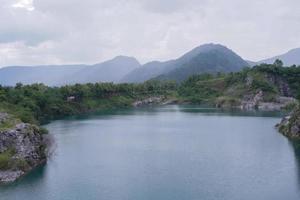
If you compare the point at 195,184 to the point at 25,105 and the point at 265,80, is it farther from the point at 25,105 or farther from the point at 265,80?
the point at 265,80

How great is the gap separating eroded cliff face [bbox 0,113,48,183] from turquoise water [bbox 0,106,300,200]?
5.32 ft

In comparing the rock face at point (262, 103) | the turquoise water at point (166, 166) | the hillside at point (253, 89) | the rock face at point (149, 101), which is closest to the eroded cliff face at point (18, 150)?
the turquoise water at point (166, 166)

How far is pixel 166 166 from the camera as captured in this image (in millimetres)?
54219

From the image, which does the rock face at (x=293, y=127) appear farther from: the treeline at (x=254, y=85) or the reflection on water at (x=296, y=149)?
the treeline at (x=254, y=85)

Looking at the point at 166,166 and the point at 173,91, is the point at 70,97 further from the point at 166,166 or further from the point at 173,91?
the point at 166,166

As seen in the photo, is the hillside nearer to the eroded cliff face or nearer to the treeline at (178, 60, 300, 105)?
the treeline at (178, 60, 300, 105)

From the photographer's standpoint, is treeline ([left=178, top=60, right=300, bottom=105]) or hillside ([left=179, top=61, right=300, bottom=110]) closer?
hillside ([left=179, top=61, right=300, bottom=110])

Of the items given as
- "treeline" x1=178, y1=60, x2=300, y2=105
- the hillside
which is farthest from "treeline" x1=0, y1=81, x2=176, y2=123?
"treeline" x1=178, y1=60, x2=300, y2=105

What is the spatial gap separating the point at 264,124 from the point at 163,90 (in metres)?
91.0

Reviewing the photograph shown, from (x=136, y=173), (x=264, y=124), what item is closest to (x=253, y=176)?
(x=136, y=173)

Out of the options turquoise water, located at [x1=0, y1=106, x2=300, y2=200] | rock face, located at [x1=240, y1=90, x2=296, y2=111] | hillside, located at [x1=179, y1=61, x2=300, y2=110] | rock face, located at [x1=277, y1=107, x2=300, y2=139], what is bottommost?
turquoise water, located at [x1=0, y1=106, x2=300, y2=200]

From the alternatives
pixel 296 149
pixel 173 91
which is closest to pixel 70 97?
pixel 173 91

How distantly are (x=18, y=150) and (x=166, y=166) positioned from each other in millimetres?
18076

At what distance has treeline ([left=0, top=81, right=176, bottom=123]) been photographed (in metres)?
100
